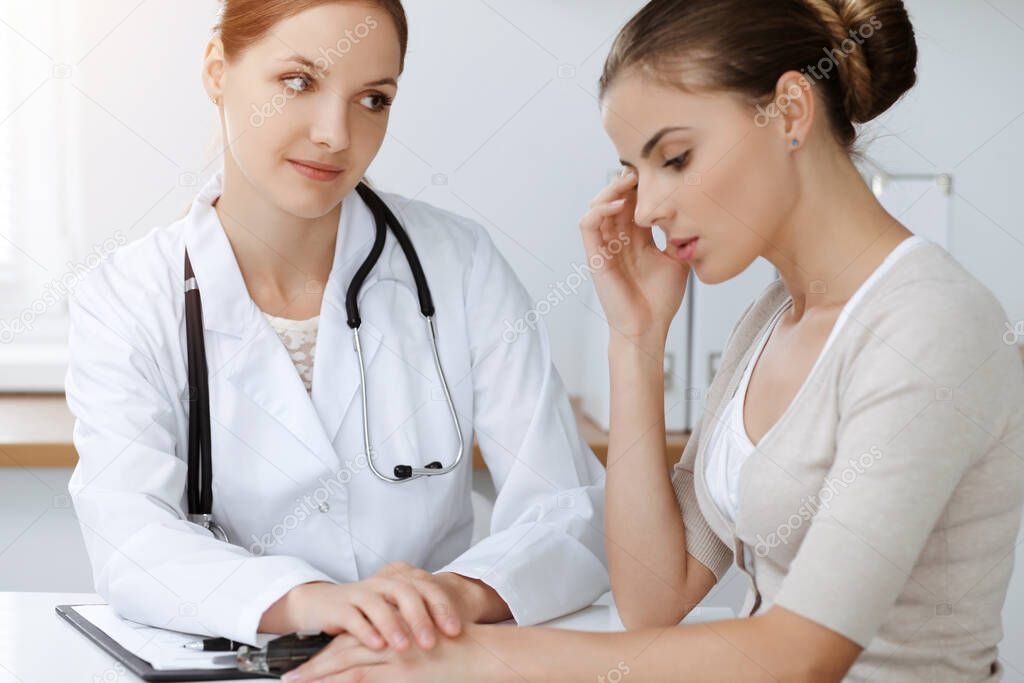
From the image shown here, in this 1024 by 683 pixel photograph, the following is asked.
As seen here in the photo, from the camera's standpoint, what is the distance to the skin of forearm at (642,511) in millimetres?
1294

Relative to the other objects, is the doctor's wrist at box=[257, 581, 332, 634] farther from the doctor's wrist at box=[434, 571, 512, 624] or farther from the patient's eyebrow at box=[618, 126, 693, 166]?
the patient's eyebrow at box=[618, 126, 693, 166]

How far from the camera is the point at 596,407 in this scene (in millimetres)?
2281

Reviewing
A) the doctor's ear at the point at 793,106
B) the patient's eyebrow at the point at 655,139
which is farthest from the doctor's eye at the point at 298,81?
the doctor's ear at the point at 793,106

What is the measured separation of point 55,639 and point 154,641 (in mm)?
116

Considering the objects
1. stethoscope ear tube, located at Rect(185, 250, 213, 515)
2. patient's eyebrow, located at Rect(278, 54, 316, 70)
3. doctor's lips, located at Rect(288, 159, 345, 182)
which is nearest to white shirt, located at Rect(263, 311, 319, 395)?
stethoscope ear tube, located at Rect(185, 250, 213, 515)

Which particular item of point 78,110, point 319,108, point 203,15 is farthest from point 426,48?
point 319,108

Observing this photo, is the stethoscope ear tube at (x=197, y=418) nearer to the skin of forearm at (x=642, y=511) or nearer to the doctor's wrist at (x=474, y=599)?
the doctor's wrist at (x=474, y=599)

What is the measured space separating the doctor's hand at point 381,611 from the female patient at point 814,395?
19mm

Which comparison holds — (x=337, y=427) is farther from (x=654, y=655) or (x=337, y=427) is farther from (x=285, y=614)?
(x=654, y=655)

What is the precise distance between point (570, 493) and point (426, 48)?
1281 mm

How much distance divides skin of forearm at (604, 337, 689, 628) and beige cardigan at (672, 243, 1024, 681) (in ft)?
0.62

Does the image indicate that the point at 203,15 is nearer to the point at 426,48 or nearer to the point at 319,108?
the point at 426,48

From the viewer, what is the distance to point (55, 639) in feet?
3.92

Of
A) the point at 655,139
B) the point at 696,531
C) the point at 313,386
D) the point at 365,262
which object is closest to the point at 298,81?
the point at 365,262
